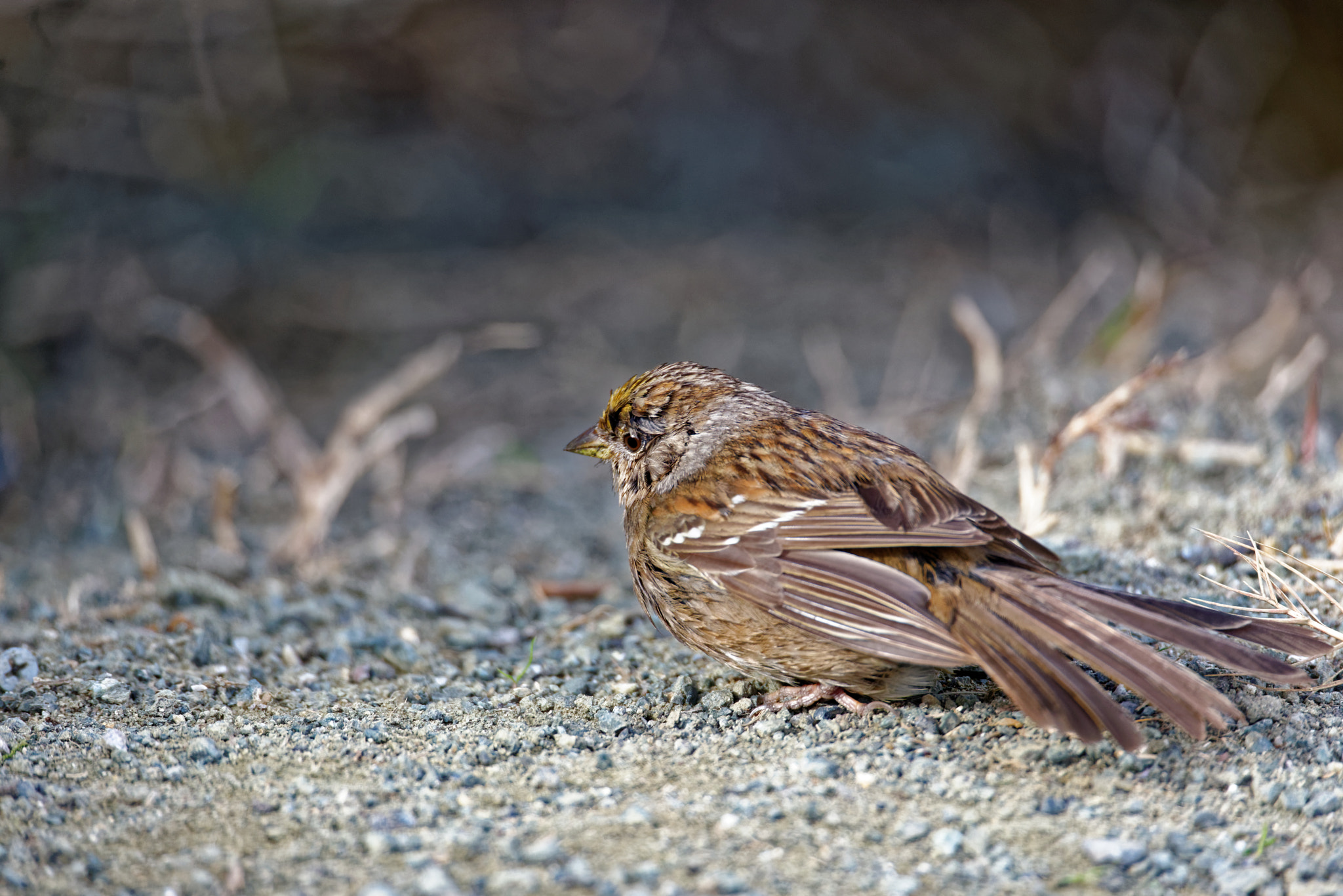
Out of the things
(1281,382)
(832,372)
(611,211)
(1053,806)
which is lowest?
(1053,806)

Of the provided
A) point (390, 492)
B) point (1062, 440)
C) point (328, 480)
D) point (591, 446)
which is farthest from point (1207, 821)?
point (390, 492)

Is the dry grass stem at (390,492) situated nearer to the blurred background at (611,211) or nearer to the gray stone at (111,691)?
the blurred background at (611,211)

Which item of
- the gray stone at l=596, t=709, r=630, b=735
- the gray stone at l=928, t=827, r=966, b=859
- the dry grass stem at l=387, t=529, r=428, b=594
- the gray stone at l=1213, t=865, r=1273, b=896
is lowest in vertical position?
the dry grass stem at l=387, t=529, r=428, b=594

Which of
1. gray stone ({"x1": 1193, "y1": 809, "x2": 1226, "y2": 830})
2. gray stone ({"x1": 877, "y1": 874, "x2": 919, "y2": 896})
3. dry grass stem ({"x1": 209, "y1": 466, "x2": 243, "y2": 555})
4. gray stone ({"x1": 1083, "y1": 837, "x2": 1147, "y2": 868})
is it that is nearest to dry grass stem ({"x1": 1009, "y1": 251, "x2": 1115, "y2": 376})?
gray stone ({"x1": 1193, "y1": 809, "x2": 1226, "y2": 830})

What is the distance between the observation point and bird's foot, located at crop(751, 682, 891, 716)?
3.44m

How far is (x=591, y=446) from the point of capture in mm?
4387

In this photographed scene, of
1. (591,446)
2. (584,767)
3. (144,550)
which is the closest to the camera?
(584,767)

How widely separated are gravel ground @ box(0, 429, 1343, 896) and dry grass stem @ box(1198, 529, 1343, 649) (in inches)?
7.1

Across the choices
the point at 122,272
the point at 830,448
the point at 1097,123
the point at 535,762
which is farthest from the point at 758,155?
the point at 535,762

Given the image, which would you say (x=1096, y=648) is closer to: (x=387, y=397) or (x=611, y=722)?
(x=611, y=722)

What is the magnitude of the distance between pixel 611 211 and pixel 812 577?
7.63 meters

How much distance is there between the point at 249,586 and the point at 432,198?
5.89 m

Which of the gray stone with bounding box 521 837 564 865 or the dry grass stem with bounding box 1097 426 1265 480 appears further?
the dry grass stem with bounding box 1097 426 1265 480

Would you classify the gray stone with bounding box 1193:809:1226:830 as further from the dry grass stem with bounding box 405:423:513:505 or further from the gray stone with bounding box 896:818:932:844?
the dry grass stem with bounding box 405:423:513:505
